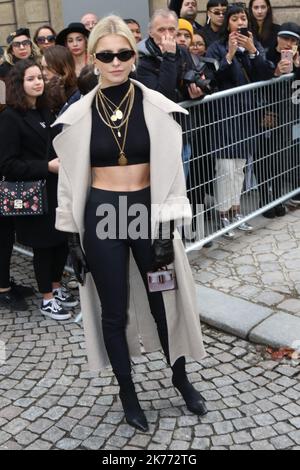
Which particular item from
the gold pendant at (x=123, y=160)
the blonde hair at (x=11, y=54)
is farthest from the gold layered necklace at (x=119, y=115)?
the blonde hair at (x=11, y=54)

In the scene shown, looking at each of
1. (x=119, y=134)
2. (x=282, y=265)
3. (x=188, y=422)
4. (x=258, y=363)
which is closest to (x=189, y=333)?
(x=188, y=422)

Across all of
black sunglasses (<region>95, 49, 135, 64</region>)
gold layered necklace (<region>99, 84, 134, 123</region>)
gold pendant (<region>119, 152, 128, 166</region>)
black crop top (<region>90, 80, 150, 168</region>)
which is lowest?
gold pendant (<region>119, 152, 128, 166</region>)

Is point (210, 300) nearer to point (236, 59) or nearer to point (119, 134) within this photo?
point (119, 134)

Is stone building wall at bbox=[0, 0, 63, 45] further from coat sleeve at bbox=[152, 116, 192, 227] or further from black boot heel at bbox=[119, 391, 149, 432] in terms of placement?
black boot heel at bbox=[119, 391, 149, 432]

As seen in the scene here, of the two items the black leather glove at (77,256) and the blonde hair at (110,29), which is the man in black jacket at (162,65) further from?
the black leather glove at (77,256)

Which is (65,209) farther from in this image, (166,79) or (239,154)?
(239,154)

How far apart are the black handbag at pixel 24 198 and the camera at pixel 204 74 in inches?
54.4

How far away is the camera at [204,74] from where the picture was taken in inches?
188

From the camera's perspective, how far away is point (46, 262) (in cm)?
473

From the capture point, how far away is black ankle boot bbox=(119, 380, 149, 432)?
11.0 ft

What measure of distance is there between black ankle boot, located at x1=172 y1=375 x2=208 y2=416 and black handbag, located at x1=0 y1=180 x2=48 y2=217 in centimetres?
172

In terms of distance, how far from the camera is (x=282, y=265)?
16.8 ft

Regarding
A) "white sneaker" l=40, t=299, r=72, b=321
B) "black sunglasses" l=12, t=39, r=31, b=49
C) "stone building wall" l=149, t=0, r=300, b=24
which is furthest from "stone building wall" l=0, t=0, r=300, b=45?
"white sneaker" l=40, t=299, r=72, b=321
